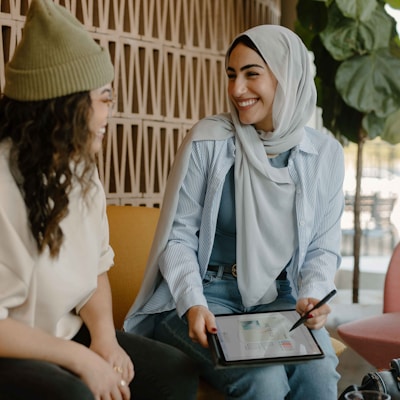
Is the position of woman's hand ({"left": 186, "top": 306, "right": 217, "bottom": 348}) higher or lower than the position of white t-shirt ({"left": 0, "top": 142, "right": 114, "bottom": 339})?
lower

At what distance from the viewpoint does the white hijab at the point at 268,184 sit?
2082mm

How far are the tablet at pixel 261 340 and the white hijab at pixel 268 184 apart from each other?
178 millimetres

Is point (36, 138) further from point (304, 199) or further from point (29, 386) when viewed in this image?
point (304, 199)

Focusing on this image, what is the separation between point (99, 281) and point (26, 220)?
0.36 meters

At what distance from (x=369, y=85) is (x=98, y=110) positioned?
230cm

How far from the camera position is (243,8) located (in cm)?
392

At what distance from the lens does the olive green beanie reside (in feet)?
5.07

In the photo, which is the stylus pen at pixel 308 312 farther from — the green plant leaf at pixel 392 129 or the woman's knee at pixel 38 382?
the green plant leaf at pixel 392 129

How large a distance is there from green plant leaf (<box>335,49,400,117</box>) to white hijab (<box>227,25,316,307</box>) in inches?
56.2

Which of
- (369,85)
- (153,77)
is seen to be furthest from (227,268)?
(369,85)

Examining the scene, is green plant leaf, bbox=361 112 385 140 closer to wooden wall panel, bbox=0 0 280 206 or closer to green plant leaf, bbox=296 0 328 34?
green plant leaf, bbox=296 0 328 34

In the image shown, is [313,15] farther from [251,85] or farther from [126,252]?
[126,252]

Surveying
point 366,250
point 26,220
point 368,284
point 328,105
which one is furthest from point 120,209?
point 366,250

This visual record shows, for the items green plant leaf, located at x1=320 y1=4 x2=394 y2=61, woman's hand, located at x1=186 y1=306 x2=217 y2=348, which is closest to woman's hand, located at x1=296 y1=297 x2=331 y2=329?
woman's hand, located at x1=186 y1=306 x2=217 y2=348
